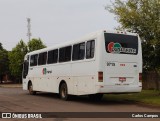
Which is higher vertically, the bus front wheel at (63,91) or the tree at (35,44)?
the tree at (35,44)

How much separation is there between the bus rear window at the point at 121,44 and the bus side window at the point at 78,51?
1631 millimetres

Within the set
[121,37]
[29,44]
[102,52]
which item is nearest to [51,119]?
[102,52]

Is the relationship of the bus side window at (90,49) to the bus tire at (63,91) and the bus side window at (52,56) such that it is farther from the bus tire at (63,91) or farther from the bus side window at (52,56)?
the bus side window at (52,56)

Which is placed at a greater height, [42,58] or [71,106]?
[42,58]

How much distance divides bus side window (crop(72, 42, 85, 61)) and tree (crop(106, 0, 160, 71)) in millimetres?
5214

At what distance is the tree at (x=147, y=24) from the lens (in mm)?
23591

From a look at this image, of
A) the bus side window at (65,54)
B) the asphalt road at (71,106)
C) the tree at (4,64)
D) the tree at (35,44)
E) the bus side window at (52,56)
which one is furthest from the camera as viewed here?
the tree at (4,64)

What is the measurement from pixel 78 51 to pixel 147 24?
223 inches

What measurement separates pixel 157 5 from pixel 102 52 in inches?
298

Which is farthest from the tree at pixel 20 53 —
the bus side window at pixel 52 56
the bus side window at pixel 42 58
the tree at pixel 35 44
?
the bus side window at pixel 52 56

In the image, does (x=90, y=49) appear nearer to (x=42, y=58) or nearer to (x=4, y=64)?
(x=42, y=58)

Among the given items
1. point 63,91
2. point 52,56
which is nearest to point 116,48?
point 63,91

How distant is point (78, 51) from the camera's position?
20.3 m

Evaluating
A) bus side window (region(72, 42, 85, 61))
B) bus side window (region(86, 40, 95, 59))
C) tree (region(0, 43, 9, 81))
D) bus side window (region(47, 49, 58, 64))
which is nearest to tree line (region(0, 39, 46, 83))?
tree (region(0, 43, 9, 81))
